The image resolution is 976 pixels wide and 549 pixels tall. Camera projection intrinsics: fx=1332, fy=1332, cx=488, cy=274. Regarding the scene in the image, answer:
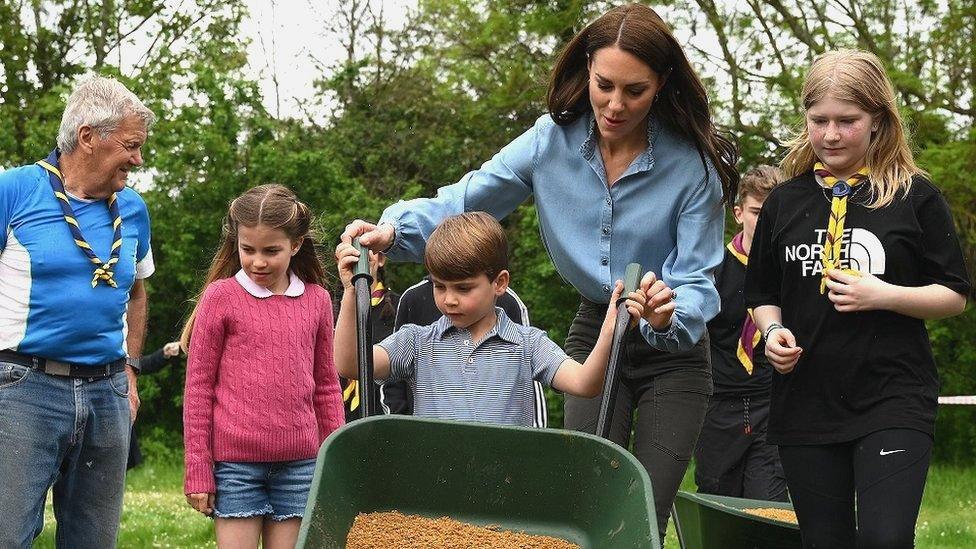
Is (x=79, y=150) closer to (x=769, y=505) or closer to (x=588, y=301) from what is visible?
(x=588, y=301)

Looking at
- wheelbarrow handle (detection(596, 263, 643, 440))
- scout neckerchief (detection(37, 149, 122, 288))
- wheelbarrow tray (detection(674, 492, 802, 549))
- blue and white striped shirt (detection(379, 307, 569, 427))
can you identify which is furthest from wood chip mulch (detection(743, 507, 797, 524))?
scout neckerchief (detection(37, 149, 122, 288))

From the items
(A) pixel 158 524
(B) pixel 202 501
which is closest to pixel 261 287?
(B) pixel 202 501

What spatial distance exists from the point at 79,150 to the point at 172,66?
14186 millimetres

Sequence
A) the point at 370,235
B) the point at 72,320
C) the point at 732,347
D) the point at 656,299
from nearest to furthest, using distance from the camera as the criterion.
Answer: the point at 656,299, the point at 370,235, the point at 72,320, the point at 732,347

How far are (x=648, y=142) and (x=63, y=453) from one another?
6.63ft

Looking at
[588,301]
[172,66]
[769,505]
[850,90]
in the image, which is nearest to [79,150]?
[588,301]

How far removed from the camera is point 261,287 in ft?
13.9

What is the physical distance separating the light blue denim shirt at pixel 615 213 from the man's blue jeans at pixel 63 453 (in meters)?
1.16

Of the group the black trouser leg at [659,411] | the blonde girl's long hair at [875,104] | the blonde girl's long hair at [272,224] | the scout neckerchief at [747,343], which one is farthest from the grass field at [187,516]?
the blonde girl's long hair at [875,104]

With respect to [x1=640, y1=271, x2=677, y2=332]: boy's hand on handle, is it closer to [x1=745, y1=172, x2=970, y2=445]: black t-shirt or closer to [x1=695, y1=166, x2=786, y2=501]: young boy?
[x1=745, y1=172, x2=970, y2=445]: black t-shirt

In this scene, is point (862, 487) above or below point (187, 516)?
above

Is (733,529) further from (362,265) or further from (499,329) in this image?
(362,265)

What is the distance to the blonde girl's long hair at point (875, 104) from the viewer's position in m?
3.37

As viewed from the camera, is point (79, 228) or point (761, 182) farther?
point (761, 182)
